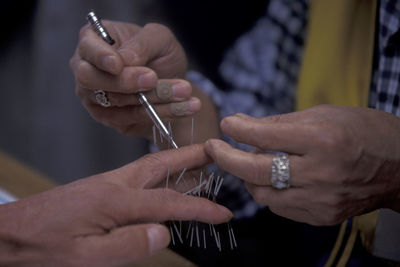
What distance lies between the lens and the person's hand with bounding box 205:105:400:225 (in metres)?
0.54

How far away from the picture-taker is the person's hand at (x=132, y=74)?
26.8 inches

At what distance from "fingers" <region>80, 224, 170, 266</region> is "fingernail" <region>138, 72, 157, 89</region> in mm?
289

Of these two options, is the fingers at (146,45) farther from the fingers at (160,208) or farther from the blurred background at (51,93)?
the blurred background at (51,93)

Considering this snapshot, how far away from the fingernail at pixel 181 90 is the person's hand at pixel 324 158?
17 cm

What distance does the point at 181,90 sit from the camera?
0.75 meters

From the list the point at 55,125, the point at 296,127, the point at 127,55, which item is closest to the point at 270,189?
the point at 296,127

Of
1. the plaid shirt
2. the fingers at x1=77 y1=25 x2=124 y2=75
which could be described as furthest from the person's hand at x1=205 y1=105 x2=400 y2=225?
the plaid shirt

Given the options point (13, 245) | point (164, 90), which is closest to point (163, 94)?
point (164, 90)

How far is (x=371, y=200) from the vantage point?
61 cm

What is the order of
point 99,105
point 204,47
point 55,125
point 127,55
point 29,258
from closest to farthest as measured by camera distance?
point 29,258 → point 127,55 → point 99,105 → point 204,47 → point 55,125

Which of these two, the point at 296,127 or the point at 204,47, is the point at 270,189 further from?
the point at 204,47

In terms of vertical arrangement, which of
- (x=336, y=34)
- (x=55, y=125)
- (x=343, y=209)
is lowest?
(x=55, y=125)

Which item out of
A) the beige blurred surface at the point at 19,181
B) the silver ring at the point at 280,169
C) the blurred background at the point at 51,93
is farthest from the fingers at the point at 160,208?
the blurred background at the point at 51,93

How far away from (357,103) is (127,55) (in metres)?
0.55
